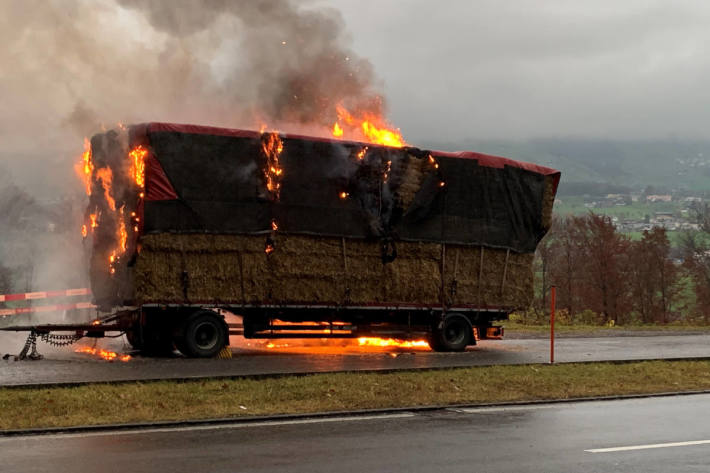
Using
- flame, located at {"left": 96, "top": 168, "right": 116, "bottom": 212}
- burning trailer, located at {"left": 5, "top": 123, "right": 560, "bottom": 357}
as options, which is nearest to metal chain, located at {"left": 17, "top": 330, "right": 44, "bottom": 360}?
burning trailer, located at {"left": 5, "top": 123, "right": 560, "bottom": 357}

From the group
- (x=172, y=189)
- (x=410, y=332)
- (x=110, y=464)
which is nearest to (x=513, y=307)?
(x=410, y=332)

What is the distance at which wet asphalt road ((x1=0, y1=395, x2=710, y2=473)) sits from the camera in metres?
8.94

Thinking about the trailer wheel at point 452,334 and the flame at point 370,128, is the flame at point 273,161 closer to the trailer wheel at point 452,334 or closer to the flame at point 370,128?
the flame at point 370,128

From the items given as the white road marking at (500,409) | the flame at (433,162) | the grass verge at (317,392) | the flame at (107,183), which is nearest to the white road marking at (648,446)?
the white road marking at (500,409)

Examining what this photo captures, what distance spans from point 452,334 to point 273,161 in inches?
246

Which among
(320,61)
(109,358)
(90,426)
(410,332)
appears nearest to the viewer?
(90,426)

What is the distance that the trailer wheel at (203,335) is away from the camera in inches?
747

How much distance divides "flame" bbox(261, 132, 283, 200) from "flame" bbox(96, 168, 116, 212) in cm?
336

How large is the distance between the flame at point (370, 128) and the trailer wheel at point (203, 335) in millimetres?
5980

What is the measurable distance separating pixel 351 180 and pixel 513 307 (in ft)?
17.9

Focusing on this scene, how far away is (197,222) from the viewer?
19125mm

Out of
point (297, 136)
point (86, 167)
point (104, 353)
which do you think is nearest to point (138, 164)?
point (86, 167)

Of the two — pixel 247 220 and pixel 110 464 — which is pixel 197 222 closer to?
pixel 247 220

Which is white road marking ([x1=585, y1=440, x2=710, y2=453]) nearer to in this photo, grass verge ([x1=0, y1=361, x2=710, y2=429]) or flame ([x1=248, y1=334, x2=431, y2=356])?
grass verge ([x1=0, y1=361, x2=710, y2=429])
